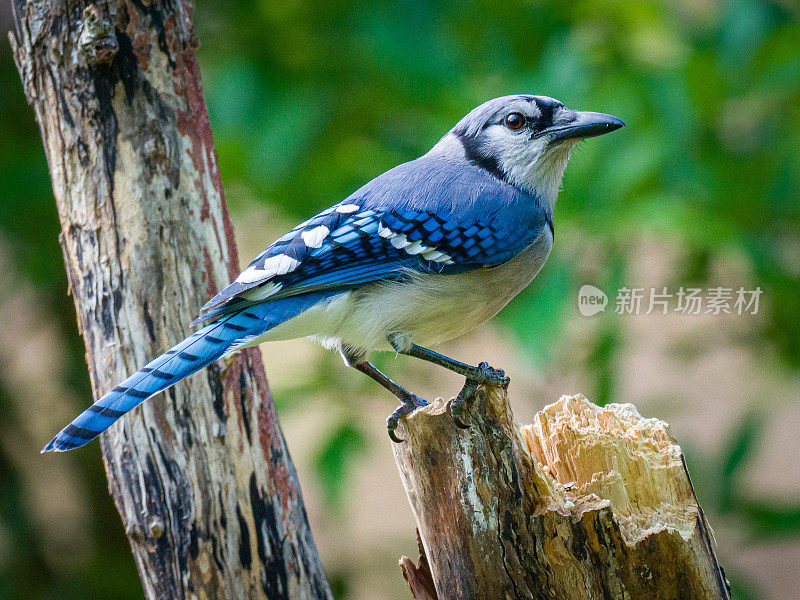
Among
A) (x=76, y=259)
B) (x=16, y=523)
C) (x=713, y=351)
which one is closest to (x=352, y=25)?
(x=76, y=259)

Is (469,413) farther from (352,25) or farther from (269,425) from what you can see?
(352,25)

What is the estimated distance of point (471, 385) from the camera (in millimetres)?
2125

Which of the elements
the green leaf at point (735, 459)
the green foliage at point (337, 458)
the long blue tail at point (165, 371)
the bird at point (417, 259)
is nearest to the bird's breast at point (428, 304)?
the bird at point (417, 259)

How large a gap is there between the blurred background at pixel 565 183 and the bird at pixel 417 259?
1.77 feet

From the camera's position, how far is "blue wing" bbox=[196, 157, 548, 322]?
7.16 feet

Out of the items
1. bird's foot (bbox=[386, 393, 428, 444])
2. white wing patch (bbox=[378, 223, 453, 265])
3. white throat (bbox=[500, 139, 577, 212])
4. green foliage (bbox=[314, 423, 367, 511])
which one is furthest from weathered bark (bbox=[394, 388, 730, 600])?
green foliage (bbox=[314, 423, 367, 511])

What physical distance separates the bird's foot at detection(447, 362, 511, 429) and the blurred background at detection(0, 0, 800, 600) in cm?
89

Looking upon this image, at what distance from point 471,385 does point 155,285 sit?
3.02 ft

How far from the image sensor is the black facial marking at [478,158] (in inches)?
106

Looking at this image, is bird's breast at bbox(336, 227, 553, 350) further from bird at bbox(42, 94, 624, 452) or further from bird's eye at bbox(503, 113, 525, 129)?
bird's eye at bbox(503, 113, 525, 129)

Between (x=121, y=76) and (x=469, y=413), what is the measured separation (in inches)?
52.7

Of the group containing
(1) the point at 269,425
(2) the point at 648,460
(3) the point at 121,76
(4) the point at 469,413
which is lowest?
(2) the point at 648,460

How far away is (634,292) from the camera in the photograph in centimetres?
337
